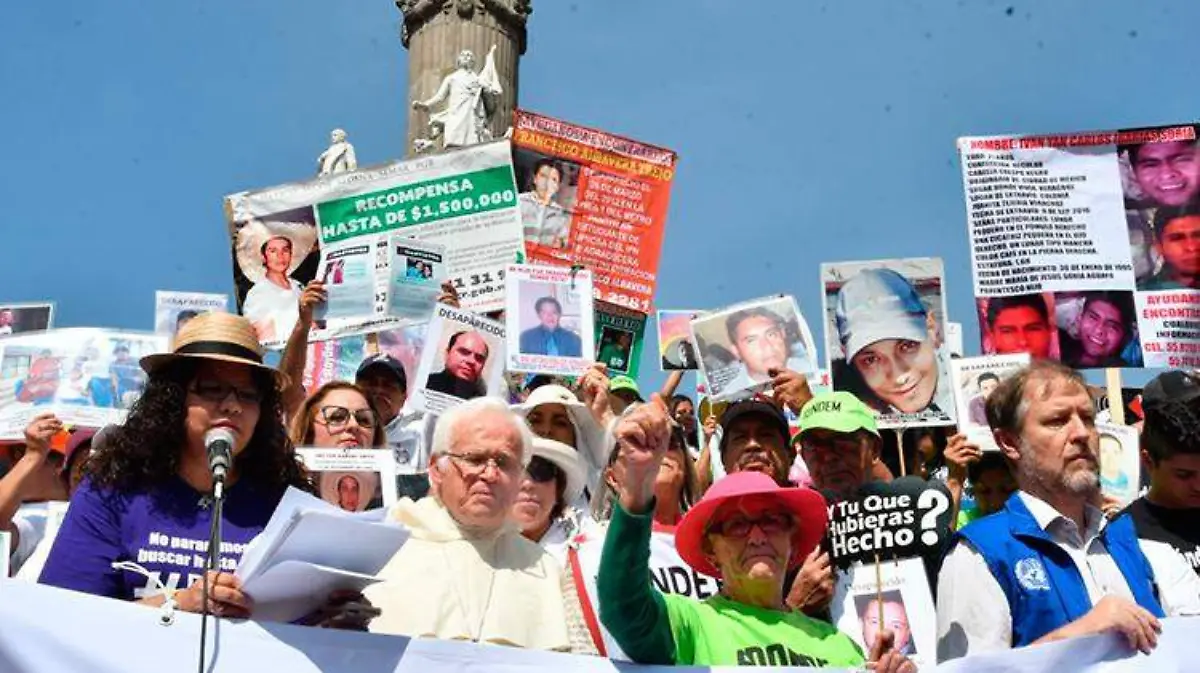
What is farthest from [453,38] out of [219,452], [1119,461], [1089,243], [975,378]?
[219,452]

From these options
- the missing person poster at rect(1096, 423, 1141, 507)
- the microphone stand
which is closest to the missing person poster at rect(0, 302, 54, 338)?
the missing person poster at rect(1096, 423, 1141, 507)

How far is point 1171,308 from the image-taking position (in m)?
7.76

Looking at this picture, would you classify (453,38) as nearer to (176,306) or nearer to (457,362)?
(176,306)

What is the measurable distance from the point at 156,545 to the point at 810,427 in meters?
2.35

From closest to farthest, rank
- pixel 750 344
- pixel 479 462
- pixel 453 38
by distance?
pixel 479 462, pixel 750 344, pixel 453 38

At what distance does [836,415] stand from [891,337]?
2.75 meters

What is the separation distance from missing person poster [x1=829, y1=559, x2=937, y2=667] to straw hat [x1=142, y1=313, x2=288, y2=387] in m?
1.83

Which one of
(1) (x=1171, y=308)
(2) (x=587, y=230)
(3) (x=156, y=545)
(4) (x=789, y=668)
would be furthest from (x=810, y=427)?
(2) (x=587, y=230)

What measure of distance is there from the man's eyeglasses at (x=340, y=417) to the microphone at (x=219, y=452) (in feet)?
5.74

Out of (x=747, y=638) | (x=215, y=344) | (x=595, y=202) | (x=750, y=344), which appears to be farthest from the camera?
(x=595, y=202)

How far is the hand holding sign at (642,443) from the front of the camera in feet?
10.5

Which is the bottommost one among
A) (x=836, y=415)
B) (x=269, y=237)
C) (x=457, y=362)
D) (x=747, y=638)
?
(x=747, y=638)

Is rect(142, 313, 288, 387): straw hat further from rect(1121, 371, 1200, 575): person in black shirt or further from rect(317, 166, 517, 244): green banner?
rect(317, 166, 517, 244): green banner

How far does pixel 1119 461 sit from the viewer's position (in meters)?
6.71
